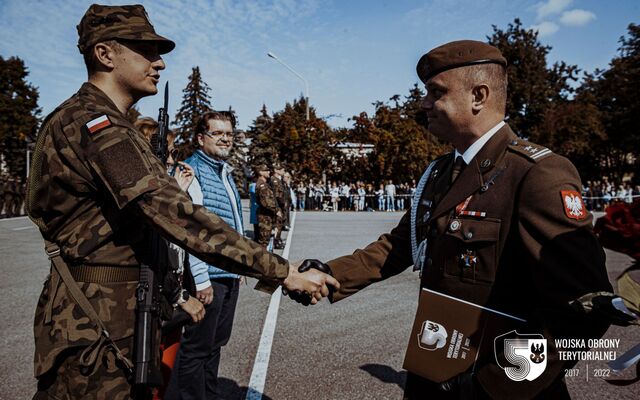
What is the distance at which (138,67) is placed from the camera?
233 cm

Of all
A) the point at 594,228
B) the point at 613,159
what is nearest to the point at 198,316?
the point at 594,228

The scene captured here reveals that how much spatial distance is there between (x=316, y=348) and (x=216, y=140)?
7.85 feet

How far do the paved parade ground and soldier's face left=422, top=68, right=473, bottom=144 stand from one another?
1.26 m

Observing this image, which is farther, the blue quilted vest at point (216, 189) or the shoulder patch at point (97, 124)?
the blue quilted vest at point (216, 189)

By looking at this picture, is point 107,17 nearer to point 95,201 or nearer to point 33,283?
point 95,201

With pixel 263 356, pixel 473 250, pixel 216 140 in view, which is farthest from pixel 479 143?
pixel 263 356

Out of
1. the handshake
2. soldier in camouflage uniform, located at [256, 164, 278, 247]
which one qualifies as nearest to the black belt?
the handshake

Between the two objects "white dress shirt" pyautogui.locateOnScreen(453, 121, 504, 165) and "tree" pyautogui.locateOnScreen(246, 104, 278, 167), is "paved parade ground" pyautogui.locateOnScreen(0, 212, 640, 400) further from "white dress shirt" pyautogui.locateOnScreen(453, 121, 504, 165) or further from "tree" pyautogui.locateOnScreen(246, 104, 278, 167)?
"tree" pyautogui.locateOnScreen(246, 104, 278, 167)

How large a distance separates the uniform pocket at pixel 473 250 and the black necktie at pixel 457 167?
1.00ft

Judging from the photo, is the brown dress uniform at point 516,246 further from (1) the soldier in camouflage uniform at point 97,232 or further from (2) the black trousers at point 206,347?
(2) the black trousers at point 206,347

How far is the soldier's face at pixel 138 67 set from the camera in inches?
90.0

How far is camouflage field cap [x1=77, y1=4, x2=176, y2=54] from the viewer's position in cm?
222

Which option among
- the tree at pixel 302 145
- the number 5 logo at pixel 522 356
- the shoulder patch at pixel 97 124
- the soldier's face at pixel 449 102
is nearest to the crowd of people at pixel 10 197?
the tree at pixel 302 145

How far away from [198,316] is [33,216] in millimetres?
1188
